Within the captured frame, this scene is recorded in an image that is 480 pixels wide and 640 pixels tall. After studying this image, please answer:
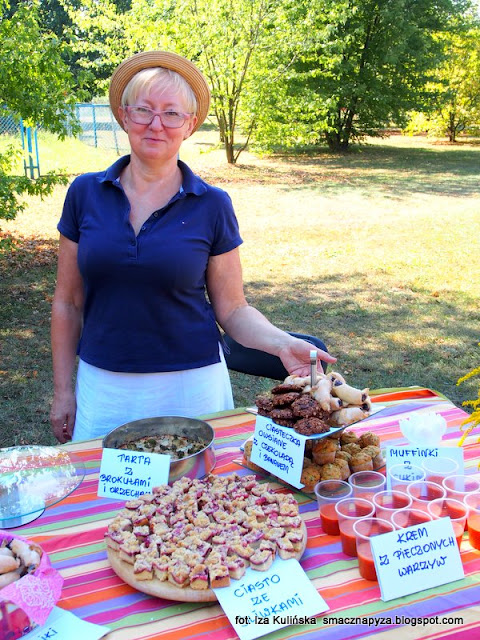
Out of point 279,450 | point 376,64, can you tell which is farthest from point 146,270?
point 376,64

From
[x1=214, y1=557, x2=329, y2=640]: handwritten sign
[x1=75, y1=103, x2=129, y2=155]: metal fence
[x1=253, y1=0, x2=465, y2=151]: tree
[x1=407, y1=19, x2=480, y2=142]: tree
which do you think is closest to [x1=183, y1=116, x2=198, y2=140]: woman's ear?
[x1=214, y1=557, x2=329, y2=640]: handwritten sign

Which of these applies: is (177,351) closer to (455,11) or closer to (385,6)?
(385,6)

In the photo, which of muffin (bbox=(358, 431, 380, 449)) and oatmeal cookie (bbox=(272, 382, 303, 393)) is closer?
oatmeal cookie (bbox=(272, 382, 303, 393))

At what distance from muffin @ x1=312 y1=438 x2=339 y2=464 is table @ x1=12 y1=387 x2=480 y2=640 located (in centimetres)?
11

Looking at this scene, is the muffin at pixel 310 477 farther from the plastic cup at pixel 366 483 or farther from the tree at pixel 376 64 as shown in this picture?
the tree at pixel 376 64

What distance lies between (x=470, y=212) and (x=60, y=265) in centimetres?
1002

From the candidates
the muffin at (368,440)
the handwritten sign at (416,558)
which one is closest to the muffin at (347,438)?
the muffin at (368,440)

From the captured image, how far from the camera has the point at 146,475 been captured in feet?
5.31

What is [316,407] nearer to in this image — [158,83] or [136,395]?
[136,395]

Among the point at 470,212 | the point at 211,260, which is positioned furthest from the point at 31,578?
the point at 470,212

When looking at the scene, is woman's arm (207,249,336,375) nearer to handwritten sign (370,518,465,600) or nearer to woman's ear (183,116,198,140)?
woman's ear (183,116,198,140)

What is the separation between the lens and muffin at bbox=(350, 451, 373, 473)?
1.68 m

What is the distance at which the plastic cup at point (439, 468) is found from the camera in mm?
1544

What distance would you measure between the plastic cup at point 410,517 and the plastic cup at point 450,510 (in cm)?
5
